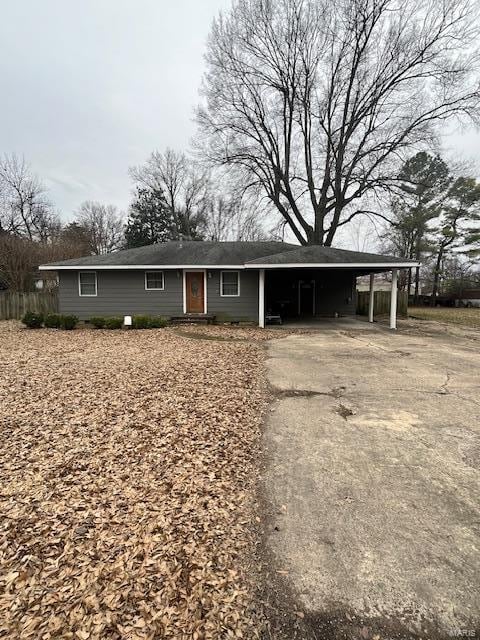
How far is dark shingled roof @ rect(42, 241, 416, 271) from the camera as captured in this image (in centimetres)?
1140

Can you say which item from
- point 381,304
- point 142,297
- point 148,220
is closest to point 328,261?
point 142,297

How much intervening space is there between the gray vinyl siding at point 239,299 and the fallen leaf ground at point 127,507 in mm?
8126

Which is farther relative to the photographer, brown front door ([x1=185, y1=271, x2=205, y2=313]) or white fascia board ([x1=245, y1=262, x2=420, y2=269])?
brown front door ([x1=185, y1=271, x2=205, y2=313])

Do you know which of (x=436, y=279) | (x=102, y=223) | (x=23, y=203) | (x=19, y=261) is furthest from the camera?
(x=102, y=223)

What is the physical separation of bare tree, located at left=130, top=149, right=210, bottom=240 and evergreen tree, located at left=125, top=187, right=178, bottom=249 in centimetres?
118

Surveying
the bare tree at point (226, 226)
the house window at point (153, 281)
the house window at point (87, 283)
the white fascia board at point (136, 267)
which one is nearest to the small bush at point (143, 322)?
the house window at point (153, 281)

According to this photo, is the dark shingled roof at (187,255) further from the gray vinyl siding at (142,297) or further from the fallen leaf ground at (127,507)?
the fallen leaf ground at (127,507)

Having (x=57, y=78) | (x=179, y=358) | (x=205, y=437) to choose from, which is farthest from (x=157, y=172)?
(x=205, y=437)

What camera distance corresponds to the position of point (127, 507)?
2.29 metres

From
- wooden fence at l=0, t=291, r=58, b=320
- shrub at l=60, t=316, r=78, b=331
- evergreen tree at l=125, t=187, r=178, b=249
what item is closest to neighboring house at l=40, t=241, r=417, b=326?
shrub at l=60, t=316, r=78, b=331

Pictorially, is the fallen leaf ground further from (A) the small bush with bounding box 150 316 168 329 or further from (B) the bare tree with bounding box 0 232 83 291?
(B) the bare tree with bounding box 0 232 83 291

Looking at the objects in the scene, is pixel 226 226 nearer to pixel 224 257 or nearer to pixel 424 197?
pixel 424 197

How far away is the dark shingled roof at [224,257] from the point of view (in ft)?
37.4

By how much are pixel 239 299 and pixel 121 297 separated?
4830 millimetres
